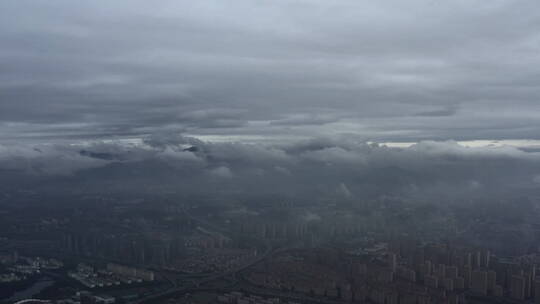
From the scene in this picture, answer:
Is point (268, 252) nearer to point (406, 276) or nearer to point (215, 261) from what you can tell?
point (215, 261)

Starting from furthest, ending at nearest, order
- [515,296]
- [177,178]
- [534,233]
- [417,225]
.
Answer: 1. [177,178]
2. [417,225]
3. [534,233]
4. [515,296]

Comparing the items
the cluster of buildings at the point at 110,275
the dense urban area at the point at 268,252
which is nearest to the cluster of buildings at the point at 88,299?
the dense urban area at the point at 268,252

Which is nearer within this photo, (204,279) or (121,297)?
(121,297)

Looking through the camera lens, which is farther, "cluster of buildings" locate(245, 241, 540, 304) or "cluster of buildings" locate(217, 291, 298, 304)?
"cluster of buildings" locate(245, 241, 540, 304)

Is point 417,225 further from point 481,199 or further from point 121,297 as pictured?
point 121,297

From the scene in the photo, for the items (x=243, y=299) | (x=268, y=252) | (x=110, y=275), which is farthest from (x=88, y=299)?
(x=268, y=252)

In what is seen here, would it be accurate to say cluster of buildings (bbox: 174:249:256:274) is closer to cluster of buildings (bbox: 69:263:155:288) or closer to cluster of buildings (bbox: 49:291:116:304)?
cluster of buildings (bbox: 69:263:155:288)

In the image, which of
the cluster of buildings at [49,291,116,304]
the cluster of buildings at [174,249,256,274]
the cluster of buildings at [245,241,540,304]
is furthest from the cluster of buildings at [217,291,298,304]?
the cluster of buildings at [174,249,256,274]

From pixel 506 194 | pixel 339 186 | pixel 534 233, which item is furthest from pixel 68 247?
pixel 506 194

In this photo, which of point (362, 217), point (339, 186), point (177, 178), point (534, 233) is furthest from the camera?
point (177, 178)
